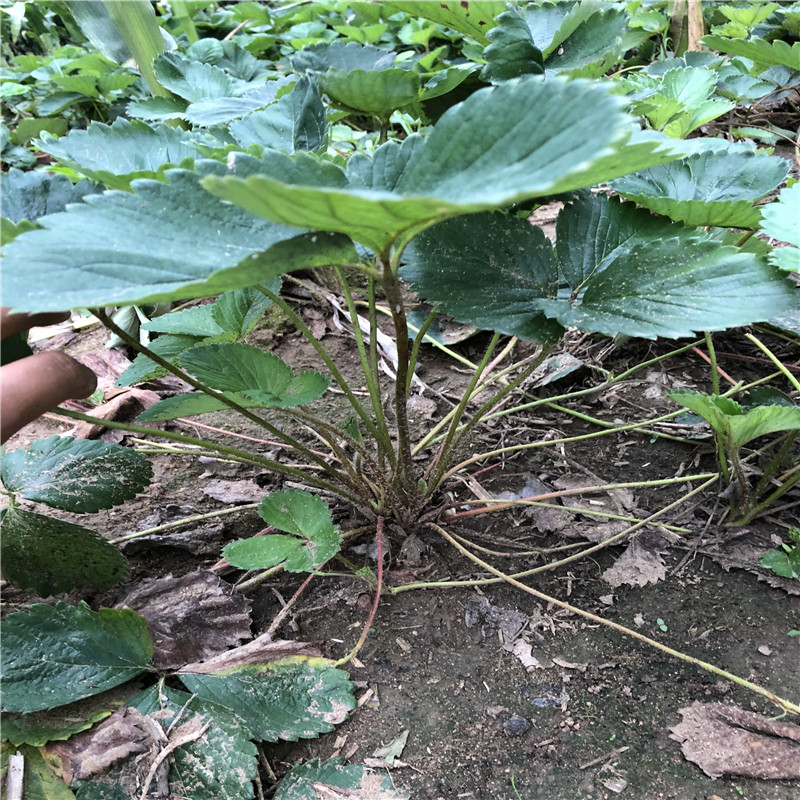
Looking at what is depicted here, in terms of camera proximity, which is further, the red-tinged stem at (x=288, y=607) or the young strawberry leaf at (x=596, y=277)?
the red-tinged stem at (x=288, y=607)

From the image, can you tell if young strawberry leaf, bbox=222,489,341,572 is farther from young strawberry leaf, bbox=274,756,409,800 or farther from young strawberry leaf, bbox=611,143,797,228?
young strawberry leaf, bbox=611,143,797,228

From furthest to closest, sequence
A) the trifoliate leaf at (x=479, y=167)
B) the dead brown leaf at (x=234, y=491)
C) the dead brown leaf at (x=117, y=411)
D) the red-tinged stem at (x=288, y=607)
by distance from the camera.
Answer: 1. the dead brown leaf at (x=117, y=411)
2. the dead brown leaf at (x=234, y=491)
3. the red-tinged stem at (x=288, y=607)
4. the trifoliate leaf at (x=479, y=167)

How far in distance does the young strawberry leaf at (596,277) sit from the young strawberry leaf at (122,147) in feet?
1.05

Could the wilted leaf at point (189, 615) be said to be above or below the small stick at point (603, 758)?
above

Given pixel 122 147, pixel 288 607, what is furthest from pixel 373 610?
pixel 122 147

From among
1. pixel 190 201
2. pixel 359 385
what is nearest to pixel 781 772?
pixel 190 201

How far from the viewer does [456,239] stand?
2.28 ft

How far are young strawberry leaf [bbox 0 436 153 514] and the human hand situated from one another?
188 mm

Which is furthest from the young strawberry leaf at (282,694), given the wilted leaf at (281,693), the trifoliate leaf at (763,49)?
the trifoliate leaf at (763,49)

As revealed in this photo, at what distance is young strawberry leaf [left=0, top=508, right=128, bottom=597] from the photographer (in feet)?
2.55

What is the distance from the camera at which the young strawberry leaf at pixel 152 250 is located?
43cm

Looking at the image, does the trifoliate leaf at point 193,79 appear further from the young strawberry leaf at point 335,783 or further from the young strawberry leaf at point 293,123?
the young strawberry leaf at point 335,783

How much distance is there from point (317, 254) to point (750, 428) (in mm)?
600

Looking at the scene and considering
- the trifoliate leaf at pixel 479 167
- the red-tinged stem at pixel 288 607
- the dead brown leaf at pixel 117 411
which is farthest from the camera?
the dead brown leaf at pixel 117 411
